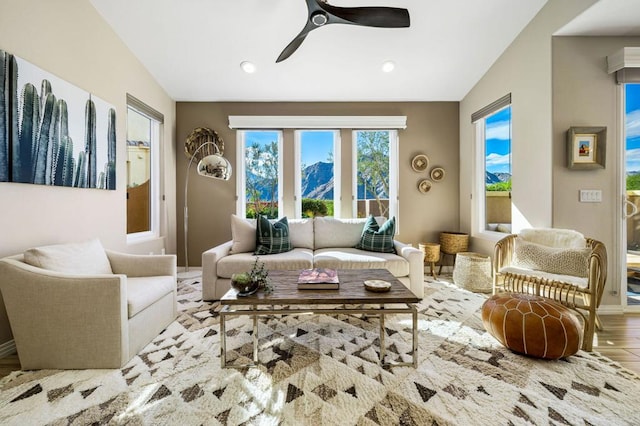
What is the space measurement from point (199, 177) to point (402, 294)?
11.7 feet

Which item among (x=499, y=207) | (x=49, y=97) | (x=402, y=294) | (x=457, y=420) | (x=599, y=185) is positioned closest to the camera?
(x=457, y=420)

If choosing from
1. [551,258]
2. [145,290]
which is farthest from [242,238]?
[551,258]

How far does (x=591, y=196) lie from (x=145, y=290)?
12.9 feet

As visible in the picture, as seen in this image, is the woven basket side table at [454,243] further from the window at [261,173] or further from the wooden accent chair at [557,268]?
the window at [261,173]

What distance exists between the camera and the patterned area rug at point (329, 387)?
4.33 feet

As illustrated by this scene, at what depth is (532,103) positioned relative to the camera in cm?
284

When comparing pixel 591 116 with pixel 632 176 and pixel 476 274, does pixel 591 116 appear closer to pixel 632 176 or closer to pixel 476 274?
pixel 632 176

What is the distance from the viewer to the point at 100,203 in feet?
9.05

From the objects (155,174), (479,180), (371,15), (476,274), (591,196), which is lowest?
(476,274)

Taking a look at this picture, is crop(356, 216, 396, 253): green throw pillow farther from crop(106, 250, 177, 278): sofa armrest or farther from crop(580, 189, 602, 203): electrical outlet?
crop(106, 250, 177, 278): sofa armrest

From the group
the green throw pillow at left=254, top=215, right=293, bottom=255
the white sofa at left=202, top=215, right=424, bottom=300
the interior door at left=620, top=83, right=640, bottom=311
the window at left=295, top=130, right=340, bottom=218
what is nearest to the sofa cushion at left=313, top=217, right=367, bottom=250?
the white sofa at left=202, top=215, right=424, bottom=300

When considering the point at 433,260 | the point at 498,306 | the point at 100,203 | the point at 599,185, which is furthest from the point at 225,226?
the point at 599,185

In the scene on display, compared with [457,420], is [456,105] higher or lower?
higher

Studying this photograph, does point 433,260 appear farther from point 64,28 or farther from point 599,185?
point 64,28
